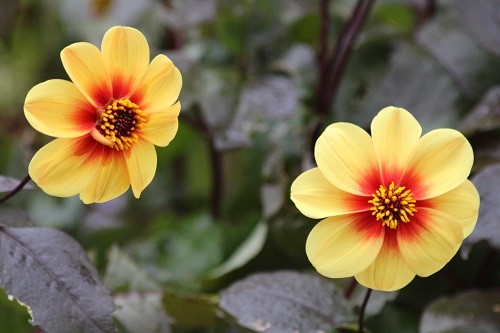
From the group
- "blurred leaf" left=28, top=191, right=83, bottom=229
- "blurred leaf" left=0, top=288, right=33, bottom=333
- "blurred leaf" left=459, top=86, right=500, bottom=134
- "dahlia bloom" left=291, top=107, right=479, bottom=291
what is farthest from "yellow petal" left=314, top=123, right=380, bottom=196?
"blurred leaf" left=28, top=191, right=83, bottom=229

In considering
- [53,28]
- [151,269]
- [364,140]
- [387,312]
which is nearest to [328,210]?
[364,140]

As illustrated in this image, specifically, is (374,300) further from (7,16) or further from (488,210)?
(7,16)

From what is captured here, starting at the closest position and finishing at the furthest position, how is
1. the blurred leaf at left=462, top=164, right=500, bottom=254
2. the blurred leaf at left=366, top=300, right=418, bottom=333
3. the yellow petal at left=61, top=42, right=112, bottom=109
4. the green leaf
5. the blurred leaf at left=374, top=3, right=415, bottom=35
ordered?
the yellow petal at left=61, top=42, right=112, bottom=109
the blurred leaf at left=462, top=164, right=500, bottom=254
the blurred leaf at left=366, top=300, right=418, bottom=333
the green leaf
the blurred leaf at left=374, top=3, right=415, bottom=35

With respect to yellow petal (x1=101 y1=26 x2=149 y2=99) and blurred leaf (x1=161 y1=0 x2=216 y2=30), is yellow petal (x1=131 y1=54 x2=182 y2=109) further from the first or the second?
blurred leaf (x1=161 y1=0 x2=216 y2=30)

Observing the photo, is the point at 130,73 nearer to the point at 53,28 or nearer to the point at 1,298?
the point at 1,298

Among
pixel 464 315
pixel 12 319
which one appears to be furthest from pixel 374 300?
pixel 12 319

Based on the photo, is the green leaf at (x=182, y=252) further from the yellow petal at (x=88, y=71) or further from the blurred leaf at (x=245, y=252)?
the yellow petal at (x=88, y=71)
